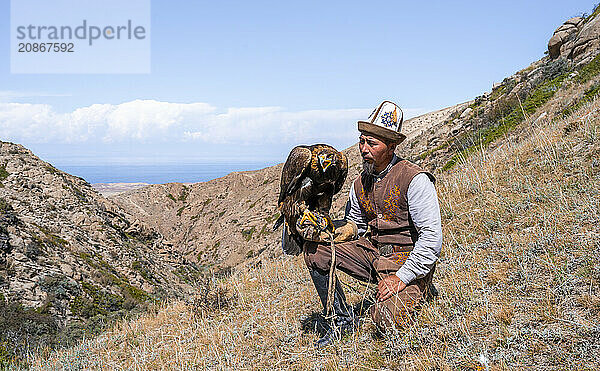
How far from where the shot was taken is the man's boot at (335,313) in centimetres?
337

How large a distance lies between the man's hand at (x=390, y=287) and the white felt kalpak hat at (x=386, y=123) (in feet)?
3.42

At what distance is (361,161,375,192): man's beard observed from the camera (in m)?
3.30

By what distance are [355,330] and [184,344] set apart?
1.96 metres

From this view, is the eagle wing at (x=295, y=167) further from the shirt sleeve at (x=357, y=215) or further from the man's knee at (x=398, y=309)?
the man's knee at (x=398, y=309)

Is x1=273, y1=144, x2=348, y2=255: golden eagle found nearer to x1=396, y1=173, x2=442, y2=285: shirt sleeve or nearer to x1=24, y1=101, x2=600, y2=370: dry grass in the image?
x1=396, y1=173, x2=442, y2=285: shirt sleeve

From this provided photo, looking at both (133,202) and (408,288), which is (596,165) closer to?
(408,288)

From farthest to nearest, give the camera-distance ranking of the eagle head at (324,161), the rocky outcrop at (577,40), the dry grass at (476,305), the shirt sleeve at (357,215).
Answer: the rocky outcrop at (577,40) < the shirt sleeve at (357,215) < the eagle head at (324,161) < the dry grass at (476,305)

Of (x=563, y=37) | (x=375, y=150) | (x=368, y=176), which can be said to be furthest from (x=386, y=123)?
(x=563, y=37)

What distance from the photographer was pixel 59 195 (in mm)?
15180

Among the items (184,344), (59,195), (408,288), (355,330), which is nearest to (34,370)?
(184,344)

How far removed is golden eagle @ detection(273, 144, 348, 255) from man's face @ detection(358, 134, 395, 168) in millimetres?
216

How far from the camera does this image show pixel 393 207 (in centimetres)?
321

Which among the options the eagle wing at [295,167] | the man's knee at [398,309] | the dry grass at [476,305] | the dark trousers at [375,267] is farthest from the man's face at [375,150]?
the dry grass at [476,305]

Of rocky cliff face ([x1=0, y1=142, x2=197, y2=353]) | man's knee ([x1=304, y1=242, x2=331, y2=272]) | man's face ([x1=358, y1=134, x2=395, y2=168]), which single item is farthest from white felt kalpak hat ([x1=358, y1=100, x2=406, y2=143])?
rocky cliff face ([x1=0, y1=142, x2=197, y2=353])
